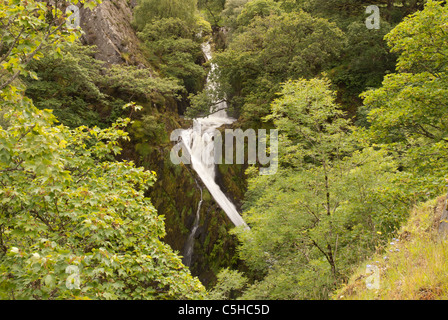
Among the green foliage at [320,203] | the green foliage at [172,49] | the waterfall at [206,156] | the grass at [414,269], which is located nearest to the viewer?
the grass at [414,269]

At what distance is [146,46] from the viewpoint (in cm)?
2261

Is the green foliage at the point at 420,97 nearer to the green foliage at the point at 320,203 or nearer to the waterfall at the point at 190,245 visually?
the green foliage at the point at 320,203

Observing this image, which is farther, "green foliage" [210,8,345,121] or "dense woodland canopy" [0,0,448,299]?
"green foliage" [210,8,345,121]

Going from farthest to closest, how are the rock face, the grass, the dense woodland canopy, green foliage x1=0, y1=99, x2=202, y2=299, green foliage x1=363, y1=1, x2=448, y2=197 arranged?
the rock face
green foliage x1=363, y1=1, x2=448, y2=197
the dense woodland canopy
green foliage x1=0, y1=99, x2=202, y2=299
the grass

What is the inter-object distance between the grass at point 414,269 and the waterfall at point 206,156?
11.1m

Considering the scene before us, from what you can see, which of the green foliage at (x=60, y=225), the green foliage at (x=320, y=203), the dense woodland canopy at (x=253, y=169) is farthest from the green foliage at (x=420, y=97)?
the green foliage at (x=60, y=225)

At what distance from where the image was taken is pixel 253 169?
10430mm

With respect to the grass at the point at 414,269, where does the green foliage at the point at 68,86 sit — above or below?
above

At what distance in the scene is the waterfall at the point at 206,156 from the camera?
52.0 feet

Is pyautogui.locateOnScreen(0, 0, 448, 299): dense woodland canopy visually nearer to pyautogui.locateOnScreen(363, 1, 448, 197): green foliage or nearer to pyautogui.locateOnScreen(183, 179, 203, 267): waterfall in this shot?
pyautogui.locateOnScreen(363, 1, 448, 197): green foliage

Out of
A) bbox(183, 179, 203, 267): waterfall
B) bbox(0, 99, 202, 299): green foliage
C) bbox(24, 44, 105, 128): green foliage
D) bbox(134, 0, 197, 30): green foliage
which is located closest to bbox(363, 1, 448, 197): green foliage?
bbox(0, 99, 202, 299): green foliage

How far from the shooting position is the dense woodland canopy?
3453mm

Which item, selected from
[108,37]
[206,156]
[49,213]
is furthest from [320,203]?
[108,37]

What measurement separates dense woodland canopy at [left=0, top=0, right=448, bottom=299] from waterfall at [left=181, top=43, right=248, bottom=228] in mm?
1696
